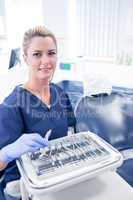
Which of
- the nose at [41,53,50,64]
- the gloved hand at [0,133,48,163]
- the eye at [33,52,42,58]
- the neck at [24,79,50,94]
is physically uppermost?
the eye at [33,52,42,58]

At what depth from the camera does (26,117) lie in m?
0.94

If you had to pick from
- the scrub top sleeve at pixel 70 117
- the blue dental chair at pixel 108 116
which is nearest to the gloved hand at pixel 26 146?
the scrub top sleeve at pixel 70 117

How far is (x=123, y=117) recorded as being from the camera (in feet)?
4.23

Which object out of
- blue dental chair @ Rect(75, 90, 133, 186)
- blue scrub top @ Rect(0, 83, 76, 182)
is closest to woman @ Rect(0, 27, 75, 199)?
blue scrub top @ Rect(0, 83, 76, 182)

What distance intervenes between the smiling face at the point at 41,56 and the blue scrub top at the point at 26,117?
0.10m

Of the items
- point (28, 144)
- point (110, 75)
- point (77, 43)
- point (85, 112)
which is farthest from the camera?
point (77, 43)

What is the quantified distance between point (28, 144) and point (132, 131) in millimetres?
743

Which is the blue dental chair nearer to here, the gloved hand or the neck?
the neck

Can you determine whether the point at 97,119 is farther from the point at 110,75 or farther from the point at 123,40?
the point at 123,40

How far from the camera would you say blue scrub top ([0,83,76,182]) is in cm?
88

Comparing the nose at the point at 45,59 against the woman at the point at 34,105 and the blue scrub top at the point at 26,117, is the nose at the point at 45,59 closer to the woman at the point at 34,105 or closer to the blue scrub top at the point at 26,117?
the woman at the point at 34,105

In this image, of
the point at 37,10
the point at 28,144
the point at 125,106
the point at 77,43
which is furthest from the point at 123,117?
the point at 37,10

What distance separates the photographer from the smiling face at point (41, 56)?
0.97m

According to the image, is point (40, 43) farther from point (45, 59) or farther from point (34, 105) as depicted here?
point (34, 105)
